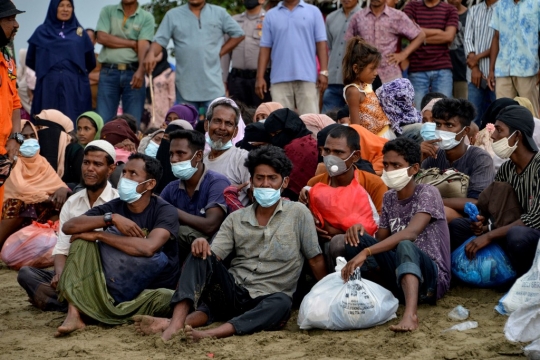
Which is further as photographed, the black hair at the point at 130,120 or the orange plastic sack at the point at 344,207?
the black hair at the point at 130,120

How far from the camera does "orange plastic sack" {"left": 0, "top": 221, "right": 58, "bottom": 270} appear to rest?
8.66m

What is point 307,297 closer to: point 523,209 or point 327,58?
point 523,209

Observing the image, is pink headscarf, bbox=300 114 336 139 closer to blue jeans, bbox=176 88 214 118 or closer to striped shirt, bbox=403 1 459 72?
striped shirt, bbox=403 1 459 72

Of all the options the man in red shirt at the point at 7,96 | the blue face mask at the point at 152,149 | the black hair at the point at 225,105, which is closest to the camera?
the man in red shirt at the point at 7,96

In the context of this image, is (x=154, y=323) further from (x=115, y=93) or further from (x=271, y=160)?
(x=115, y=93)

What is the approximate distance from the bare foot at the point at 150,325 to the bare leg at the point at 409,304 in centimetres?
156

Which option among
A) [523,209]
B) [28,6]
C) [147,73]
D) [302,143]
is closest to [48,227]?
[302,143]

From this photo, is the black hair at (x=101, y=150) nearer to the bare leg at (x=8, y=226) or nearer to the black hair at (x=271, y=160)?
the black hair at (x=271, y=160)

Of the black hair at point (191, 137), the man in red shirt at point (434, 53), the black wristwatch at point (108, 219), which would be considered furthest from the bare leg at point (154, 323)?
the man in red shirt at point (434, 53)

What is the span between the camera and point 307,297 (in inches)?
250

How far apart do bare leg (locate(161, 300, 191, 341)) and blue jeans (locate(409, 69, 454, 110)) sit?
5.28m

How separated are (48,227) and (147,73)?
3.35 metres

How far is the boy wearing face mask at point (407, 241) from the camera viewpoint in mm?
6207

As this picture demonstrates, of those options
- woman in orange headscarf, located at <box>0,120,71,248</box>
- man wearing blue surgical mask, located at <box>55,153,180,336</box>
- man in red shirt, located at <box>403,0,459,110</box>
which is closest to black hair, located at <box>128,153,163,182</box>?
man wearing blue surgical mask, located at <box>55,153,180,336</box>
